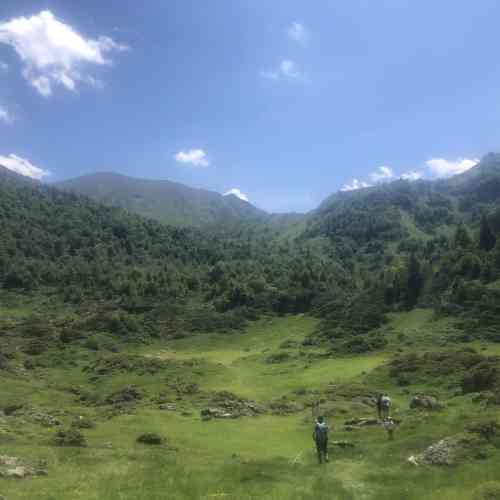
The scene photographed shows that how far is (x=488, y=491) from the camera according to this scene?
17.6 metres

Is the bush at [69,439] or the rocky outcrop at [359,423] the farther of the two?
the rocky outcrop at [359,423]

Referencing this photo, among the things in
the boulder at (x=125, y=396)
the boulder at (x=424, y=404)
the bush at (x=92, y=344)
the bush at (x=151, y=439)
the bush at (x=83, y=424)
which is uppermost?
the boulder at (x=424, y=404)

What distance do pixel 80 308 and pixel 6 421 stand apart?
414 ft

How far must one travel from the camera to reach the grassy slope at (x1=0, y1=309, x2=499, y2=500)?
65.7 ft

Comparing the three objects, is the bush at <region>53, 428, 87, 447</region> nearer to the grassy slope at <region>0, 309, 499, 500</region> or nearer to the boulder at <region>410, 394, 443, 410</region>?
the grassy slope at <region>0, 309, 499, 500</region>

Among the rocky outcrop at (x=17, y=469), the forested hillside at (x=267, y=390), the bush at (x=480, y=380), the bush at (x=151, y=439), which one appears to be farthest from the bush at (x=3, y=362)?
the bush at (x=480, y=380)

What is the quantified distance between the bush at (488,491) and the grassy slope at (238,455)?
1.92 feet

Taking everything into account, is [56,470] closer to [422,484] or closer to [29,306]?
[422,484]

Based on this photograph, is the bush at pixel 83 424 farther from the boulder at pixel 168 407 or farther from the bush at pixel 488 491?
the bush at pixel 488 491

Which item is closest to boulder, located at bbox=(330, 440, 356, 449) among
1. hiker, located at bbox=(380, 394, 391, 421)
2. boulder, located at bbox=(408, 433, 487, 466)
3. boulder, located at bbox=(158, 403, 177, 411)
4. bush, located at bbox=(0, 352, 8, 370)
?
boulder, located at bbox=(408, 433, 487, 466)

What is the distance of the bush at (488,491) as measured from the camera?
1736 cm

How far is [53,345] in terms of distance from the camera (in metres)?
92.1

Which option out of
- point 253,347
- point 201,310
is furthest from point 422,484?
point 201,310

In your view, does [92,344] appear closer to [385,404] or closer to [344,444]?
[385,404]
